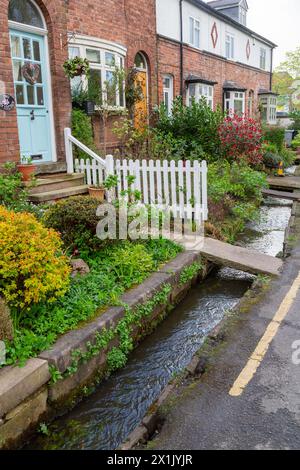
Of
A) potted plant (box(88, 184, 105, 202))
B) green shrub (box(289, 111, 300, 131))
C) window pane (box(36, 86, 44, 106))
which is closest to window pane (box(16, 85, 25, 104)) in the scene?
window pane (box(36, 86, 44, 106))

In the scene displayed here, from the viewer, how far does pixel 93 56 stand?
1128 centimetres

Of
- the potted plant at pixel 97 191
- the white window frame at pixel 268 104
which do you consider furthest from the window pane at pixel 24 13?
the white window frame at pixel 268 104

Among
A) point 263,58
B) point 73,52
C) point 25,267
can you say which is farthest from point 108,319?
point 263,58

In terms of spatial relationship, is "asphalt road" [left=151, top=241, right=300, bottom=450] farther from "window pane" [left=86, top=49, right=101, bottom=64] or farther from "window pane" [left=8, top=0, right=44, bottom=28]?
"window pane" [left=86, top=49, right=101, bottom=64]

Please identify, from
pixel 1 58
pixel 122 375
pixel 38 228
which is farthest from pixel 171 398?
pixel 1 58

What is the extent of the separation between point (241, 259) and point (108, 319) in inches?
125

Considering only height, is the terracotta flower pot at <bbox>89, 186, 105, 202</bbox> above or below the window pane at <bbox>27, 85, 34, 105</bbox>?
below

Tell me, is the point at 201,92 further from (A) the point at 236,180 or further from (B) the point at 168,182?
(B) the point at 168,182

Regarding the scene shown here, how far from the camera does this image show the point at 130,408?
3809mm

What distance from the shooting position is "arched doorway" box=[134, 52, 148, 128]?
1374 cm

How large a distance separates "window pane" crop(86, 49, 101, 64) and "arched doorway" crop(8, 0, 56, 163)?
2.09 meters
